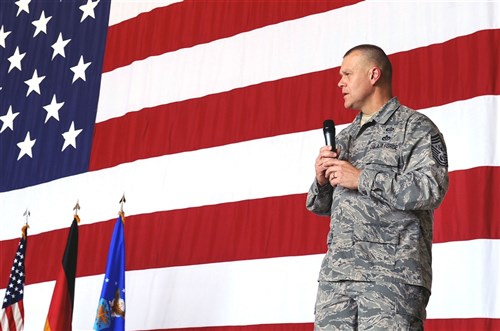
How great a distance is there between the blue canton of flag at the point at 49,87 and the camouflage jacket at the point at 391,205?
116 inches

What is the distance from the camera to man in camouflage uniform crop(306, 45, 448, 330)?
2170 mm

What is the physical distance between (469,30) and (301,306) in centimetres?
138

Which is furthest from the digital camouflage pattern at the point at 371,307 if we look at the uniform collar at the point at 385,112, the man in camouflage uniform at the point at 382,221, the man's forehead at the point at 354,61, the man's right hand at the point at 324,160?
the man's forehead at the point at 354,61

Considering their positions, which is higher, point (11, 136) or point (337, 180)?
point (11, 136)

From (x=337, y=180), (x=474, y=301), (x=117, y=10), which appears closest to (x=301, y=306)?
(x=474, y=301)

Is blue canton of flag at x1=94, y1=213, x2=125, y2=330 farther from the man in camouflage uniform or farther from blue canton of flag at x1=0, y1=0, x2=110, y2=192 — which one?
the man in camouflage uniform

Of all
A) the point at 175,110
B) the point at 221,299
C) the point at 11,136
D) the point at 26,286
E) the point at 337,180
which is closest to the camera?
the point at 337,180

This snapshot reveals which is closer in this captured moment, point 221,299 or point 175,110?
point 221,299

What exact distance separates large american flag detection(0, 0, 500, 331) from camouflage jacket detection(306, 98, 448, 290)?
3.78 ft

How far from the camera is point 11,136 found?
18.2 feet

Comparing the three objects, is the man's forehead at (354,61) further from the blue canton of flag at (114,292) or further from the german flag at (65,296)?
the german flag at (65,296)

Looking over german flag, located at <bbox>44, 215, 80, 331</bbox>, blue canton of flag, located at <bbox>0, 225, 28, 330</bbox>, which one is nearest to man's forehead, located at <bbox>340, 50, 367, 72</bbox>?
german flag, located at <bbox>44, 215, 80, 331</bbox>

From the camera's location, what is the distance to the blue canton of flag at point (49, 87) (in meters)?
5.17

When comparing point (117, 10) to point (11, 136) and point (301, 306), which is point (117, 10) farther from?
point (301, 306)
